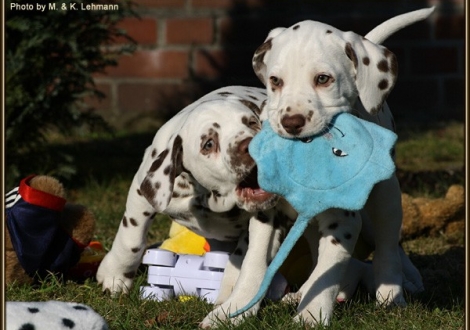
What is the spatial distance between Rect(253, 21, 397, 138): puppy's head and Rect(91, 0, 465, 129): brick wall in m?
5.75

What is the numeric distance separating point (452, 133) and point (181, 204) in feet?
18.5

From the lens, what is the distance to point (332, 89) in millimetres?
4020

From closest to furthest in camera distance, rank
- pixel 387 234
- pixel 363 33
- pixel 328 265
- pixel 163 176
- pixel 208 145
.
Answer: pixel 328 265
pixel 208 145
pixel 163 176
pixel 387 234
pixel 363 33

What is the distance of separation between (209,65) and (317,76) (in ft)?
21.1

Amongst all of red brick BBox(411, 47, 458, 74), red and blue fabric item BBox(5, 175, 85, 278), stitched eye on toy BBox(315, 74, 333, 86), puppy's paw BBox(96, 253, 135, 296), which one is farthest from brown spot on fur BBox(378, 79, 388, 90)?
red brick BBox(411, 47, 458, 74)

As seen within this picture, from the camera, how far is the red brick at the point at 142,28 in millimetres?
10227

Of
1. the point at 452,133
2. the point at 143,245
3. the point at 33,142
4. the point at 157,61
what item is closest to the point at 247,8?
the point at 157,61

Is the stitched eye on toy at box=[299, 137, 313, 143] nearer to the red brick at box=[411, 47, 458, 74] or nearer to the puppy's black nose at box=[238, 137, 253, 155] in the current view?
the puppy's black nose at box=[238, 137, 253, 155]

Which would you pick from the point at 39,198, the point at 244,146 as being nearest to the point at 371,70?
the point at 244,146

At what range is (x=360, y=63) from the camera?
4199 mm

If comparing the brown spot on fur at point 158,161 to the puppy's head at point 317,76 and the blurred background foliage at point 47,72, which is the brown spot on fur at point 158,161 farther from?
the blurred background foliage at point 47,72

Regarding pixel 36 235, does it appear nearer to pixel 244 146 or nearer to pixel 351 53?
pixel 244 146

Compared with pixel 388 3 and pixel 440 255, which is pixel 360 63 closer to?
pixel 440 255

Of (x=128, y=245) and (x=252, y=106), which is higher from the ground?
(x=252, y=106)
